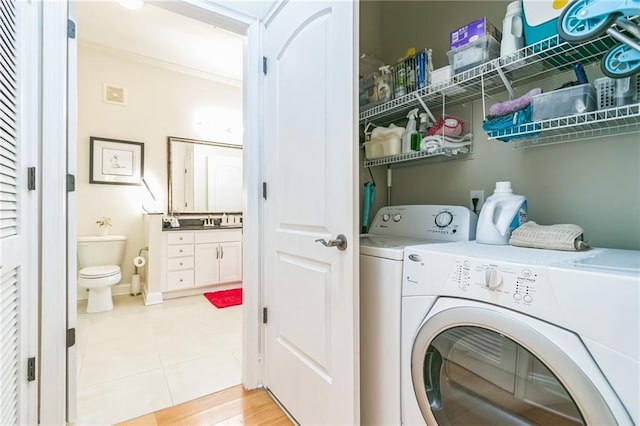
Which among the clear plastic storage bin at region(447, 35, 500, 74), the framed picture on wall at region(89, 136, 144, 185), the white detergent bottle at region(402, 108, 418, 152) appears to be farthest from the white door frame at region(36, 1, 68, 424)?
the framed picture on wall at region(89, 136, 144, 185)

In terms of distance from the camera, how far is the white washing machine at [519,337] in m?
0.59

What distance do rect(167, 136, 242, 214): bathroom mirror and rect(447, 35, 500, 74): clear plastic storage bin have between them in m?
3.15

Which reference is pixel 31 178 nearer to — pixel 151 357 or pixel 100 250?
pixel 151 357

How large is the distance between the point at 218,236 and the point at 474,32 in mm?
3036

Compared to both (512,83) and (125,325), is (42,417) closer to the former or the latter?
(125,325)

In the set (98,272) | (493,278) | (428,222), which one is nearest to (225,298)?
A: (98,272)

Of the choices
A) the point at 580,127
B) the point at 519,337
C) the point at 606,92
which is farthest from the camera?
the point at 580,127

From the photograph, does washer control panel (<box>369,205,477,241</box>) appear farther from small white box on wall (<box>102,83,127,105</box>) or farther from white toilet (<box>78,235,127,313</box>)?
small white box on wall (<box>102,83,127,105</box>)

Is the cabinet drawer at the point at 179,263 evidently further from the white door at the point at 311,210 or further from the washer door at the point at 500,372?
the washer door at the point at 500,372

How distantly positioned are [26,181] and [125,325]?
1773 millimetres

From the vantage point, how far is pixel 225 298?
10.5 ft

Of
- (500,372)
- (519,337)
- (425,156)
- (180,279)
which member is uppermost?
(425,156)

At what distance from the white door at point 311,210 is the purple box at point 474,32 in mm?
585

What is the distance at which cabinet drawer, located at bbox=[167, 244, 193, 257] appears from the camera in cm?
312
